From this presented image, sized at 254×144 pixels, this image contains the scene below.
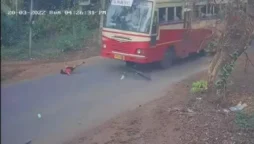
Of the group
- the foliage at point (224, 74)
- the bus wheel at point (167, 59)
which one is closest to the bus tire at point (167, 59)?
the bus wheel at point (167, 59)

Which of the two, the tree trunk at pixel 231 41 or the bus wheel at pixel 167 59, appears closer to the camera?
the tree trunk at pixel 231 41

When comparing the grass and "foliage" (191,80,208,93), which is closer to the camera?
"foliage" (191,80,208,93)

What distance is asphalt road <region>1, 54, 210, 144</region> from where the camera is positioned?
33.0 ft

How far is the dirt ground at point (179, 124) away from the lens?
9477 millimetres

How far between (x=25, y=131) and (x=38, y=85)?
4.12 metres

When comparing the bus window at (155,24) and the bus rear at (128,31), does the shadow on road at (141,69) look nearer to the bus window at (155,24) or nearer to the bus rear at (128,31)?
the bus rear at (128,31)

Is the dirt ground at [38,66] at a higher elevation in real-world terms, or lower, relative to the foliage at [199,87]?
higher

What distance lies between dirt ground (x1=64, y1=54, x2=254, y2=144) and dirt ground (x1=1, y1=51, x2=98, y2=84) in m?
4.39

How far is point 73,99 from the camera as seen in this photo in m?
12.6

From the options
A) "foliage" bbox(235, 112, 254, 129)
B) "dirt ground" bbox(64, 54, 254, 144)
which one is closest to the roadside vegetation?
"dirt ground" bbox(64, 54, 254, 144)

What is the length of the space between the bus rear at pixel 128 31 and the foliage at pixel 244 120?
218 inches

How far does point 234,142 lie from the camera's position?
947cm

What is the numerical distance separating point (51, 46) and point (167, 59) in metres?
4.81

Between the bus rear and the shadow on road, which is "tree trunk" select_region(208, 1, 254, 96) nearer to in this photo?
the shadow on road
